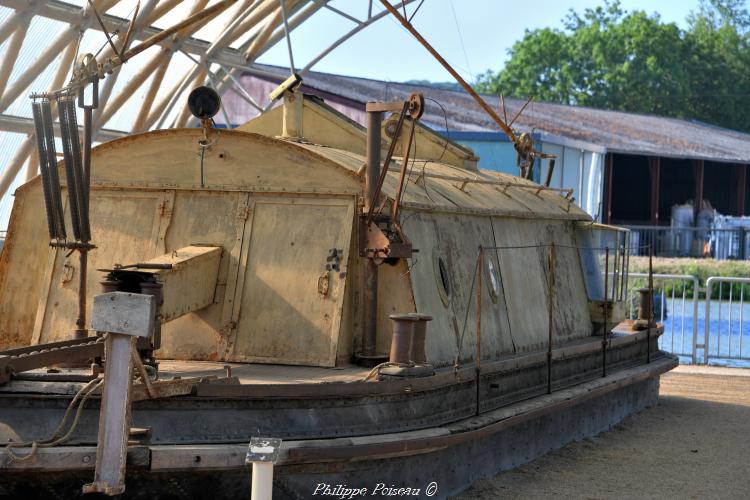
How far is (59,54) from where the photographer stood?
19766 mm

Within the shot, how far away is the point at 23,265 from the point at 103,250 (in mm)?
771

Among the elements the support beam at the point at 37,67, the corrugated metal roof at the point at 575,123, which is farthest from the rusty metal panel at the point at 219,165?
the corrugated metal roof at the point at 575,123

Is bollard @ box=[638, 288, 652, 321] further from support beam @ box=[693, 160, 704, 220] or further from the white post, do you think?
support beam @ box=[693, 160, 704, 220]

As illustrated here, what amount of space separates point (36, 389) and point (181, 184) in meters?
2.85

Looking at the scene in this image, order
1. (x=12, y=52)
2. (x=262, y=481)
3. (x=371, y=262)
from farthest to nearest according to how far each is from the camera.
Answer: (x=12, y=52)
(x=371, y=262)
(x=262, y=481)

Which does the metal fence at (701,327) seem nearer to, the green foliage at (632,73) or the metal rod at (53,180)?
the metal rod at (53,180)

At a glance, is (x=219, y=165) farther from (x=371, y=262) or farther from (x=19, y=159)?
(x=19, y=159)

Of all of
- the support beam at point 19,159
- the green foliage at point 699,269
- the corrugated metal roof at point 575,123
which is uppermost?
the corrugated metal roof at point 575,123

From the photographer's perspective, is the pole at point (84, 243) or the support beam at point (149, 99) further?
the support beam at point (149, 99)

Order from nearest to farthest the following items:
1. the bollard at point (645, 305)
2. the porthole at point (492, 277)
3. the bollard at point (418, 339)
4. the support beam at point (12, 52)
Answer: the bollard at point (418, 339)
the porthole at point (492, 277)
the bollard at point (645, 305)
the support beam at point (12, 52)

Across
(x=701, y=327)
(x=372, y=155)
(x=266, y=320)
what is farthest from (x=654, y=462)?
(x=701, y=327)

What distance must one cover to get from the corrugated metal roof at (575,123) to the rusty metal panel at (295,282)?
1959 cm

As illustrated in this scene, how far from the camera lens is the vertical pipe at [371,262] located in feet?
29.8

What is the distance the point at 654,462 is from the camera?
36.9 feet
